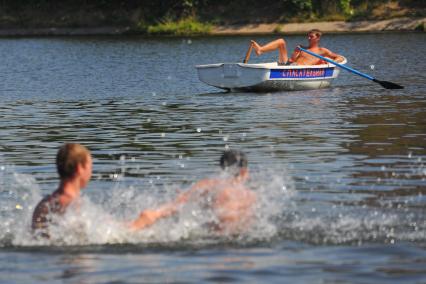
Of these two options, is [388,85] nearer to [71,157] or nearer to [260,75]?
[260,75]

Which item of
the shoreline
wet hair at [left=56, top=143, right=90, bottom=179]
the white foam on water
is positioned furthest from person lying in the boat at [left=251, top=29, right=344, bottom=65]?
the shoreline

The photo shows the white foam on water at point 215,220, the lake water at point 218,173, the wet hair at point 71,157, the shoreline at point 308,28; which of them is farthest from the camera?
the shoreline at point 308,28

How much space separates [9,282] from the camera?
30.7 feet

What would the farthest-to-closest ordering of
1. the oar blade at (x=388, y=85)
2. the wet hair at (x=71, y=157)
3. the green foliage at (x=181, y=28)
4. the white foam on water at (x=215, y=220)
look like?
the green foliage at (x=181, y=28)
the oar blade at (x=388, y=85)
the white foam on water at (x=215, y=220)
the wet hair at (x=71, y=157)

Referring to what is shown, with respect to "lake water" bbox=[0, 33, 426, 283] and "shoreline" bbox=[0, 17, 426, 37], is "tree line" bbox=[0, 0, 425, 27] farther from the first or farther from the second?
"lake water" bbox=[0, 33, 426, 283]

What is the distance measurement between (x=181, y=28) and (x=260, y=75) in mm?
40595

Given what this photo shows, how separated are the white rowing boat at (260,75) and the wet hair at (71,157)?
17843 millimetres

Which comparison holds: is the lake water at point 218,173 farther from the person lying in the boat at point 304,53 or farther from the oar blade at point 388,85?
the person lying in the boat at point 304,53

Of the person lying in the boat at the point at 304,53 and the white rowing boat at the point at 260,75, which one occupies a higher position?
the person lying in the boat at the point at 304,53

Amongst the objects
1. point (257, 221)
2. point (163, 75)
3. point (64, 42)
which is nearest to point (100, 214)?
point (257, 221)

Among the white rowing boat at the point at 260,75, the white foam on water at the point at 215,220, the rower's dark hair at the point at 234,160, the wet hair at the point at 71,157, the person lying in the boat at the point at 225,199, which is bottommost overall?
the white rowing boat at the point at 260,75

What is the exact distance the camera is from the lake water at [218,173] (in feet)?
32.0

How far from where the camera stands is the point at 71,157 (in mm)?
9664

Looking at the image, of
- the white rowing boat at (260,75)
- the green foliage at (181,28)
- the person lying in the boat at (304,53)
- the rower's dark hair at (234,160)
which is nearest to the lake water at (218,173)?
the white rowing boat at (260,75)
